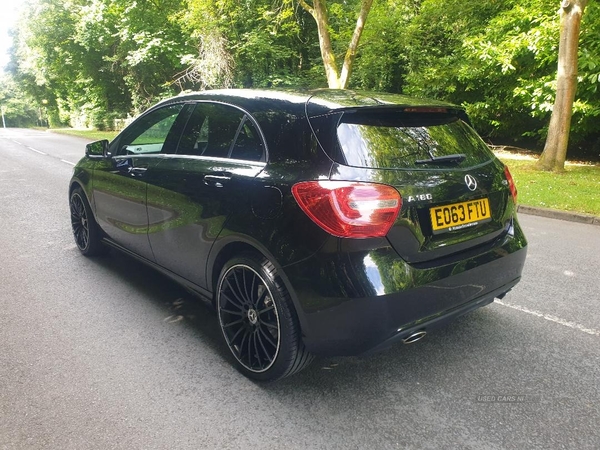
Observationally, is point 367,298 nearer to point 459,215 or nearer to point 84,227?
point 459,215

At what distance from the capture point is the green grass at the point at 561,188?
738 cm

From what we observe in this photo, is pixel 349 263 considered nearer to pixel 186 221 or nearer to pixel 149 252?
pixel 186 221

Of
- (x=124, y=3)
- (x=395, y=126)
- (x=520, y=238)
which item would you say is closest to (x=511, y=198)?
(x=520, y=238)

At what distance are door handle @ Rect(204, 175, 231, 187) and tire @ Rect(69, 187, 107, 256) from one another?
228cm

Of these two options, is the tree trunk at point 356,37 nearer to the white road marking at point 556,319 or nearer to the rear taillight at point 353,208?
the white road marking at point 556,319

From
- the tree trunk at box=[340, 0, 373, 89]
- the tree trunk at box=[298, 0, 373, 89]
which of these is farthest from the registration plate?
the tree trunk at box=[340, 0, 373, 89]

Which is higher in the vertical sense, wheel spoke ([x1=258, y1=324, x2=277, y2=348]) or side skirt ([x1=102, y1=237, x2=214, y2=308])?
side skirt ([x1=102, y1=237, x2=214, y2=308])

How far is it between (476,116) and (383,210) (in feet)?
49.4

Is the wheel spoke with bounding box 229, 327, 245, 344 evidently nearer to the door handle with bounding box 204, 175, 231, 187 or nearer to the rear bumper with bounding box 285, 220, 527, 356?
the rear bumper with bounding box 285, 220, 527, 356

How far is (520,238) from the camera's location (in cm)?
297

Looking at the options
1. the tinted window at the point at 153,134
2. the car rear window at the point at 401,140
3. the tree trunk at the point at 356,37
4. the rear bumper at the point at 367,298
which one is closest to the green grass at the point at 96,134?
A: the tree trunk at the point at 356,37

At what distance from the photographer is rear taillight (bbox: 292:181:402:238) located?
7.36 ft

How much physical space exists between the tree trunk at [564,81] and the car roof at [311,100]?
8837mm

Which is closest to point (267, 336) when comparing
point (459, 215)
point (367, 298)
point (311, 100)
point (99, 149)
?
point (367, 298)
